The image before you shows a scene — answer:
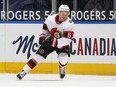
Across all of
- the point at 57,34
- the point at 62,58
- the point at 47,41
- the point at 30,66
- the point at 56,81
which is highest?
the point at 57,34

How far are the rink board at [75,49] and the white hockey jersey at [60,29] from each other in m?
1.27

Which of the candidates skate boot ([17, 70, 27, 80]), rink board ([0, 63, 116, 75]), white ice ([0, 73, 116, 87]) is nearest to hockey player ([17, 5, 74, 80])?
skate boot ([17, 70, 27, 80])

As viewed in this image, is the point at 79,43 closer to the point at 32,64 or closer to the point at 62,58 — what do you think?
the point at 62,58

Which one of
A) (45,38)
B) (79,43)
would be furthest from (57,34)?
(79,43)

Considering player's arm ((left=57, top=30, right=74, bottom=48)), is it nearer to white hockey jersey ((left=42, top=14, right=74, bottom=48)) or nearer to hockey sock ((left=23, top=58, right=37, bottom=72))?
white hockey jersey ((left=42, top=14, right=74, bottom=48))

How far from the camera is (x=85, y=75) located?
11.2m

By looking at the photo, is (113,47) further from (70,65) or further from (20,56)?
(20,56)

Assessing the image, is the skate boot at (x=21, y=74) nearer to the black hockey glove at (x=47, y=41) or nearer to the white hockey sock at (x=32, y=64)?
the white hockey sock at (x=32, y=64)

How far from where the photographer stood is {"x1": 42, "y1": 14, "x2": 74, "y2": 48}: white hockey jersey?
10.0 m

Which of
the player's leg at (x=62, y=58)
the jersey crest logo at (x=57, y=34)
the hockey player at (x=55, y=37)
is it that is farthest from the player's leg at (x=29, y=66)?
the jersey crest logo at (x=57, y=34)

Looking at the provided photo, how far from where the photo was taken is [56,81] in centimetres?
1016

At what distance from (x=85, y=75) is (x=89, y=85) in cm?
160

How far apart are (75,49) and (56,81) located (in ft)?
4.54

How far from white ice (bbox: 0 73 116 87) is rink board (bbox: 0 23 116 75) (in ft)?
0.83
